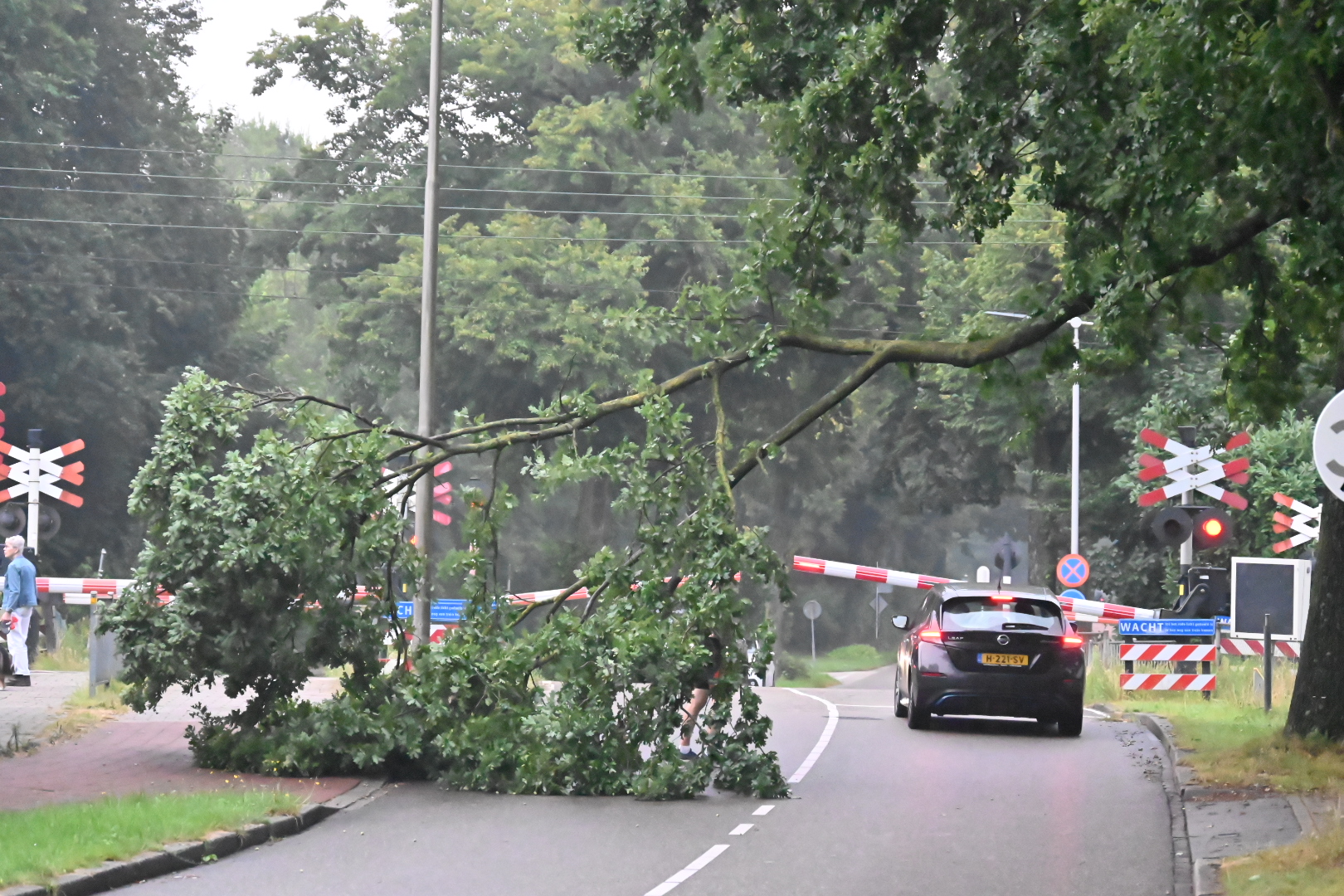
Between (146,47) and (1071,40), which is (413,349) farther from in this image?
(1071,40)

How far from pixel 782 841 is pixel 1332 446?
164 inches

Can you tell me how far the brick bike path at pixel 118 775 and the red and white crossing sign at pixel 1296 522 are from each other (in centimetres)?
2351

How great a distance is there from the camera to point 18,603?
81.5ft

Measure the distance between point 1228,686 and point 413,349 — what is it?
26.5 m

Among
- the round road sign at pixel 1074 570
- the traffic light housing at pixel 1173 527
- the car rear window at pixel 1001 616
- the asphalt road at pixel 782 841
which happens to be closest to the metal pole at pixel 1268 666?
the traffic light housing at pixel 1173 527

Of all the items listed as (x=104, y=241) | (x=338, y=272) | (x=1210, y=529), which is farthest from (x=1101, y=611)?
(x=104, y=241)

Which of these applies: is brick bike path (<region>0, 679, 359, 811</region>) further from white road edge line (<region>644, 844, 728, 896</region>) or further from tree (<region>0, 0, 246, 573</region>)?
tree (<region>0, 0, 246, 573</region>)

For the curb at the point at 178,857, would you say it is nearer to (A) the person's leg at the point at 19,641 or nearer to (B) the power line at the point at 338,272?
(A) the person's leg at the point at 19,641

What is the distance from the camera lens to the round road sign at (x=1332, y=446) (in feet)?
34.9

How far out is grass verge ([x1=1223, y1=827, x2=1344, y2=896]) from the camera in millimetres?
9531

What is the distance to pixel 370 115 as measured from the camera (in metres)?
50.9

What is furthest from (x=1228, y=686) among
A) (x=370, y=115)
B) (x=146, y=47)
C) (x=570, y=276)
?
(x=146, y=47)

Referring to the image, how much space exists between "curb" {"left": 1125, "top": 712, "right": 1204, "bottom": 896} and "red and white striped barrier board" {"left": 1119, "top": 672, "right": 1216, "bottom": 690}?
672cm

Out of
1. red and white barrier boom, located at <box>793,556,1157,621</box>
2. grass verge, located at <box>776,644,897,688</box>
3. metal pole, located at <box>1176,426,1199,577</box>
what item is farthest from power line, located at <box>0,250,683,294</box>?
metal pole, located at <box>1176,426,1199,577</box>
